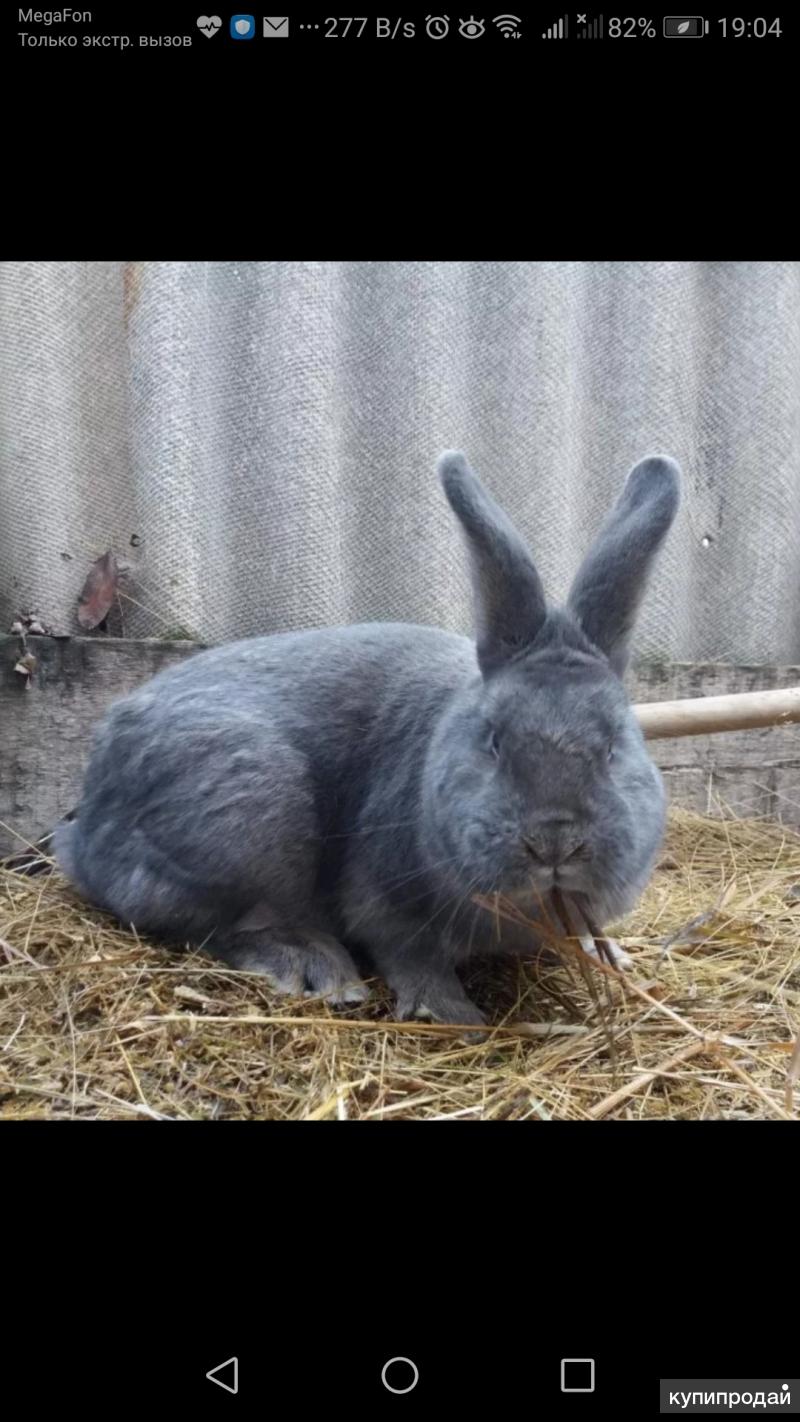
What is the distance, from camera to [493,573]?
7.18ft

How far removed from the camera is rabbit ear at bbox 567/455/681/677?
2174mm

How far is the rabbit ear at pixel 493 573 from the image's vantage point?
2.14m

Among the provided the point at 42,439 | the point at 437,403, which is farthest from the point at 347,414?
the point at 42,439
